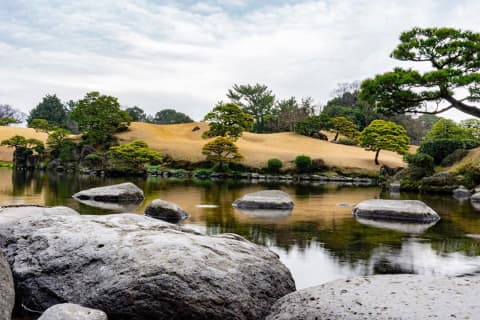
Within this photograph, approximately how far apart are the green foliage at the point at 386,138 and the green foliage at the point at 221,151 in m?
11.6

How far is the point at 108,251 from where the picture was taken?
5086 mm

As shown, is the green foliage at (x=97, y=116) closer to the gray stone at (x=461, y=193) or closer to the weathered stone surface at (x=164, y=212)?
the gray stone at (x=461, y=193)

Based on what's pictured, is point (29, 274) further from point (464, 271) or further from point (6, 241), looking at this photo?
point (464, 271)

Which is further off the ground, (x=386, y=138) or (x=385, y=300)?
(x=386, y=138)

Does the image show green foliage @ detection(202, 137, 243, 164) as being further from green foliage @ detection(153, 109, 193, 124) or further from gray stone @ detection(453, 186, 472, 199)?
green foliage @ detection(153, 109, 193, 124)

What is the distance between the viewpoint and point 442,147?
30.5m

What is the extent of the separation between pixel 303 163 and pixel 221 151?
7.14 meters

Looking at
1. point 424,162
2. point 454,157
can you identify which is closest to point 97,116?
point 424,162

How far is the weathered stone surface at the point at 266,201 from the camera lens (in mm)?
15141

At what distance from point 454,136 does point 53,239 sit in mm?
38364

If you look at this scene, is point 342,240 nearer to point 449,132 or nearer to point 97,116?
point 449,132

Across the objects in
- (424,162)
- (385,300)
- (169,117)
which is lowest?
(385,300)

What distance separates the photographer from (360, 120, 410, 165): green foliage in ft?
137

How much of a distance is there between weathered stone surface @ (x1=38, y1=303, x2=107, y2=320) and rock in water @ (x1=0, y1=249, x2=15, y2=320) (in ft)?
1.19
